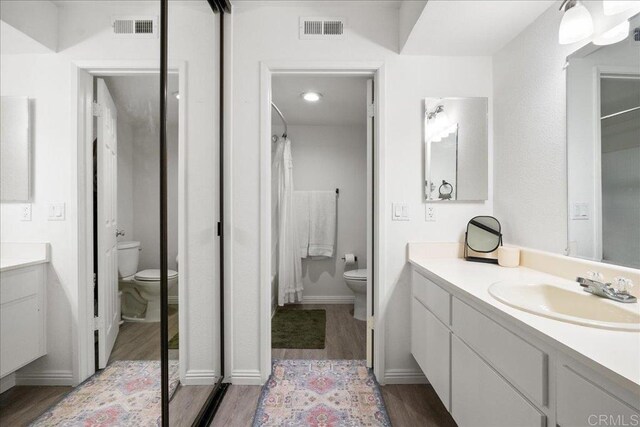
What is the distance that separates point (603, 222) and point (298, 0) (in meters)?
2.06

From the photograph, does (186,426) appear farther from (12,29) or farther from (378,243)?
(12,29)

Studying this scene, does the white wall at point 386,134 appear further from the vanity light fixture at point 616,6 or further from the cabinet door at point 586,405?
the cabinet door at point 586,405

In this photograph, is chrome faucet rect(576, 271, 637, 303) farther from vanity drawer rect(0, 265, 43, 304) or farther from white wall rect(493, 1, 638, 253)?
vanity drawer rect(0, 265, 43, 304)

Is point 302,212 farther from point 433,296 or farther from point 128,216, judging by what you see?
point 128,216

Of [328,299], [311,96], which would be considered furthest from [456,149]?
[328,299]

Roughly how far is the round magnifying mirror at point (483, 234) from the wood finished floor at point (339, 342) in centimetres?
120

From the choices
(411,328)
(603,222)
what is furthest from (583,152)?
(411,328)

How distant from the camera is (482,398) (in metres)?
1.11

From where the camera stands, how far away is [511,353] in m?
0.94

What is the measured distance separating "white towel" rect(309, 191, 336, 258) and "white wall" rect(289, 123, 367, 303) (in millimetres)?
105

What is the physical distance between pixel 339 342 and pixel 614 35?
2.52 m

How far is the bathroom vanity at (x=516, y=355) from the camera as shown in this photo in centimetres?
66

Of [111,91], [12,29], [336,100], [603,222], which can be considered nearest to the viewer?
[12,29]

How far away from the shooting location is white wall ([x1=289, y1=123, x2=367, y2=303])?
3746 mm
